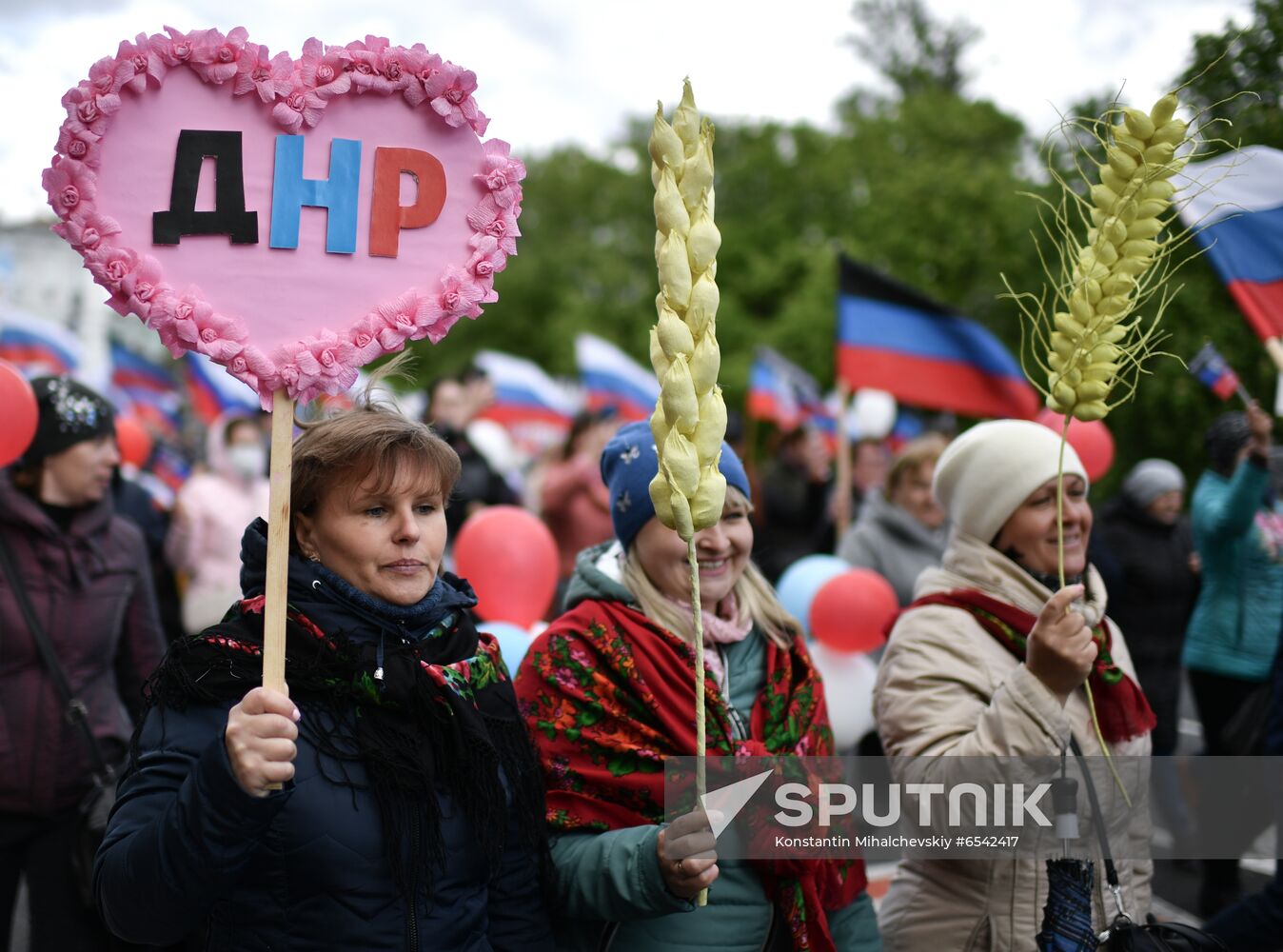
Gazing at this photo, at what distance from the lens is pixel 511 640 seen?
3.84 metres

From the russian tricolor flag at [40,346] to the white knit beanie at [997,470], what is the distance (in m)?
9.62

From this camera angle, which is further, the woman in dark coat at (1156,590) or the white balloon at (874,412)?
the white balloon at (874,412)

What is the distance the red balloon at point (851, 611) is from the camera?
4.91 metres

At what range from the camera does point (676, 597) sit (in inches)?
112

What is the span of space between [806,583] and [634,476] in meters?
2.64

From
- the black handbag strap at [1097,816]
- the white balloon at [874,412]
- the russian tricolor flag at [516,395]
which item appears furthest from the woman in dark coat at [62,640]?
the russian tricolor flag at [516,395]

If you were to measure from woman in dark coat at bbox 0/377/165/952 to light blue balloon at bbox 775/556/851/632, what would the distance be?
2.52 metres

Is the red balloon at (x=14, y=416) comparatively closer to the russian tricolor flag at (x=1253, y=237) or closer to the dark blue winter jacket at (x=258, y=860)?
the dark blue winter jacket at (x=258, y=860)

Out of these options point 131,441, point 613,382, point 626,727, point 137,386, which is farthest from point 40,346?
point 626,727

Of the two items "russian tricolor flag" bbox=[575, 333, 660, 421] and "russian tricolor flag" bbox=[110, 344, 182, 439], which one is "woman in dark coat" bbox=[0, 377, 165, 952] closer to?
"russian tricolor flag" bbox=[575, 333, 660, 421]

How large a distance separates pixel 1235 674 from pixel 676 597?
408 cm

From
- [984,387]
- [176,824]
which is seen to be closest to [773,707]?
[176,824]

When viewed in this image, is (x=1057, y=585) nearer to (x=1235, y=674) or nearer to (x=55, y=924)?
(x=55, y=924)

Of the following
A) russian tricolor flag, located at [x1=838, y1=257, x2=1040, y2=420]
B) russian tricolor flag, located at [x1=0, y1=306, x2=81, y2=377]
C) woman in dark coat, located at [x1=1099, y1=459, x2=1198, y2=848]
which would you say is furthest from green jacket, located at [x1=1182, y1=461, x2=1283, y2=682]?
russian tricolor flag, located at [x1=0, y1=306, x2=81, y2=377]
